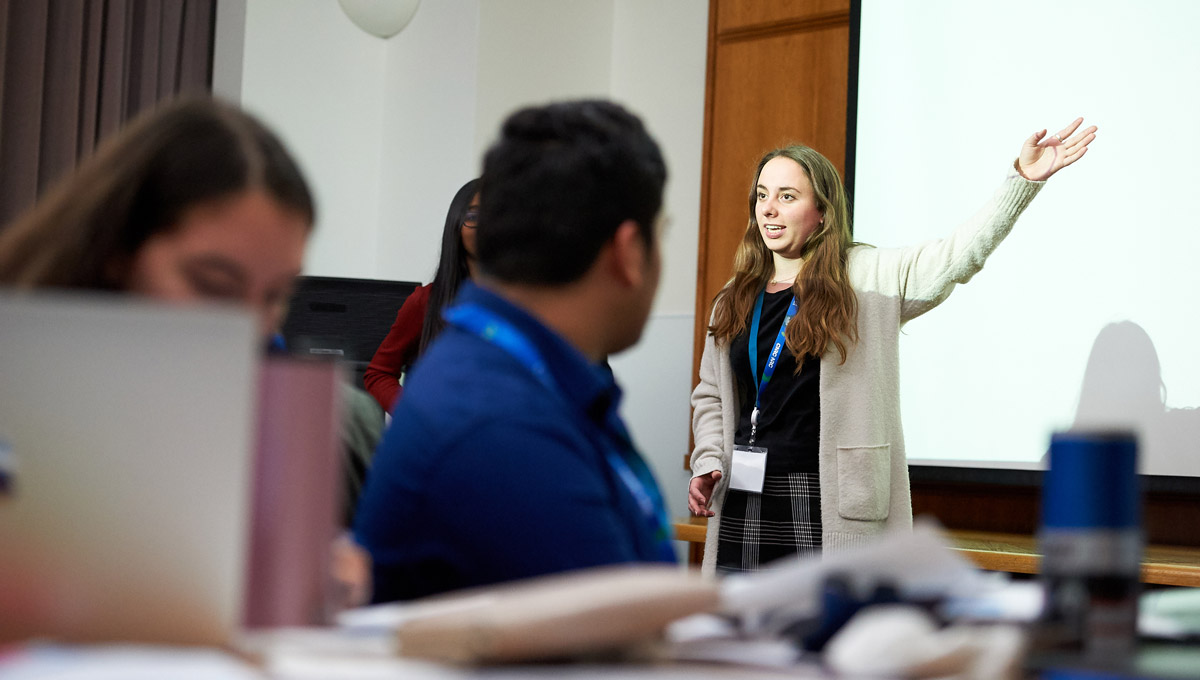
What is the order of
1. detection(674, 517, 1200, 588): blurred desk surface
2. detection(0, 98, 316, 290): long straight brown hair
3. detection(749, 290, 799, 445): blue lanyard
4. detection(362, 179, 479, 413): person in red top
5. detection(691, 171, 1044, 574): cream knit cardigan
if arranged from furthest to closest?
detection(749, 290, 799, 445): blue lanyard < detection(691, 171, 1044, 574): cream knit cardigan < detection(674, 517, 1200, 588): blurred desk surface < detection(362, 179, 479, 413): person in red top < detection(0, 98, 316, 290): long straight brown hair

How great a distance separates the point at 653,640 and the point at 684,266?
412cm

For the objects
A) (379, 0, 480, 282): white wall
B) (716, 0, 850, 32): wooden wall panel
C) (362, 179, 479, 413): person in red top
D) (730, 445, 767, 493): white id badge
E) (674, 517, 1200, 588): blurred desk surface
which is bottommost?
→ (674, 517, 1200, 588): blurred desk surface

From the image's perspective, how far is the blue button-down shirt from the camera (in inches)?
37.8

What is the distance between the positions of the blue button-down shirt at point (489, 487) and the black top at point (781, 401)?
6.22 ft

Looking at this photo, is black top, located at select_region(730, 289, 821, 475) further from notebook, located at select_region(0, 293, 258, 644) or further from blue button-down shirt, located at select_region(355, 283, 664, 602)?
notebook, located at select_region(0, 293, 258, 644)

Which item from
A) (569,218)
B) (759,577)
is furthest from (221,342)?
(569,218)

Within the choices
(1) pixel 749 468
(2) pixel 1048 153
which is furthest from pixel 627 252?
(2) pixel 1048 153

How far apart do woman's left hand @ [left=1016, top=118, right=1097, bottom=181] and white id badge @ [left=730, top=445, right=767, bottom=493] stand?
96cm

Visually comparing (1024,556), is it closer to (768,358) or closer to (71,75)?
(768,358)

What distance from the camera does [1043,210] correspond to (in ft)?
11.5

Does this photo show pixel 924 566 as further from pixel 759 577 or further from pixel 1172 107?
pixel 1172 107

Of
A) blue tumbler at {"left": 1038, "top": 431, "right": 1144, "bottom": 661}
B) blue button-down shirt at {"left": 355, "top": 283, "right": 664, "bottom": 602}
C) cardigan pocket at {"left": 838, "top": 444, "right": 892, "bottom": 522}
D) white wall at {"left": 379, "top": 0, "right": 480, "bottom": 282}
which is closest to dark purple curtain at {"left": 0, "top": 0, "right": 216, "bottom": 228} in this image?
white wall at {"left": 379, "top": 0, "right": 480, "bottom": 282}

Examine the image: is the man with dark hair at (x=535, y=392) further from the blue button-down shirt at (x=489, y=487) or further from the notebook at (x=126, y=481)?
the notebook at (x=126, y=481)

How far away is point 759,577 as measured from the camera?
74 cm
